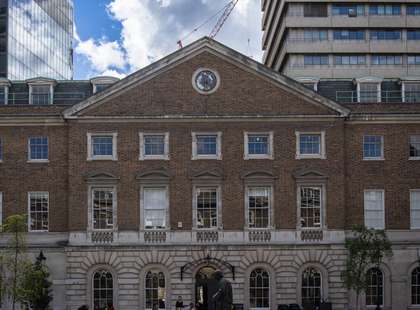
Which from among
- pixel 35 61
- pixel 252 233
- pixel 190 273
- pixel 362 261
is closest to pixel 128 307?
pixel 190 273

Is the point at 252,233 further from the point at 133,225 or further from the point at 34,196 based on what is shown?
the point at 34,196

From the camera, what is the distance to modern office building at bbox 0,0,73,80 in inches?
4006

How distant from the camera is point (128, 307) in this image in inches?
2064

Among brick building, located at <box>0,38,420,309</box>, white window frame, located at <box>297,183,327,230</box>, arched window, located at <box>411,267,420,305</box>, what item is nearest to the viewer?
brick building, located at <box>0,38,420,309</box>

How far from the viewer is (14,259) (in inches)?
1902

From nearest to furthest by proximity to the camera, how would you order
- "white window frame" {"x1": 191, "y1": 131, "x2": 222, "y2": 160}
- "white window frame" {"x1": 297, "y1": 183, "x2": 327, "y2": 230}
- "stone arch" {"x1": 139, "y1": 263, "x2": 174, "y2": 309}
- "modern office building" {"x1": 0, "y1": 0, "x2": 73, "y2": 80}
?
"stone arch" {"x1": 139, "y1": 263, "x2": 174, "y2": 309}, "white window frame" {"x1": 297, "y1": 183, "x2": 327, "y2": 230}, "white window frame" {"x1": 191, "y1": 131, "x2": 222, "y2": 160}, "modern office building" {"x1": 0, "y1": 0, "x2": 73, "y2": 80}

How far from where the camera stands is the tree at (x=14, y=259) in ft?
154

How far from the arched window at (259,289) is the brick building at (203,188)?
8cm

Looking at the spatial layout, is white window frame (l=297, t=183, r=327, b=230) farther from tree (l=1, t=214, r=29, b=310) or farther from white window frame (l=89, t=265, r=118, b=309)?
tree (l=1, t=214, r=29, b=310)

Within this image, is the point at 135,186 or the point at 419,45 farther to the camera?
the point at 419,45

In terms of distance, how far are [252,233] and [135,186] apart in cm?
695

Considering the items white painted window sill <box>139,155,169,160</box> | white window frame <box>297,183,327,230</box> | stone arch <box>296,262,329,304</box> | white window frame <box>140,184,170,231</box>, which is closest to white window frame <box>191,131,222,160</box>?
white painted window sill <box>139,155,169,160</box>

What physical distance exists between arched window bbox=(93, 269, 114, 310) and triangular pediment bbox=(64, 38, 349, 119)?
8.75 metres

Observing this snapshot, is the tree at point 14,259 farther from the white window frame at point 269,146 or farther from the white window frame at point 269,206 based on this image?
the white window frame at point 269,146
